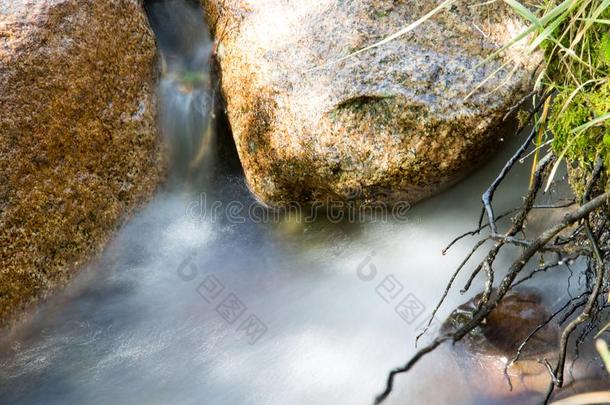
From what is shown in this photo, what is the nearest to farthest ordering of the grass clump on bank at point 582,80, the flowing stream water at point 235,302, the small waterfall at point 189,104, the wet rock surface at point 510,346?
the grass clump on bank at point 582,80 < the wet rock surface at point 510,346 < the flowing stream water at point 235,302 < the small waterfall at point 189,104

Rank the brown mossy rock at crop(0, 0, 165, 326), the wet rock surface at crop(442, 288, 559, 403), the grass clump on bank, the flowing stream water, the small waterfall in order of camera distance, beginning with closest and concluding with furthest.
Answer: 1. the grass clump on bank
2. the wet rock surface at crop(442, 288, 559, 403)
3. the flowing stream water
4. the brown mossy rock at crop(0, 0, 165, 326)
5. the small waterfall

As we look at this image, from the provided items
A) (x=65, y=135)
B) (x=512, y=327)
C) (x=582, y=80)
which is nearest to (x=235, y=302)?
(x=65, y=135)

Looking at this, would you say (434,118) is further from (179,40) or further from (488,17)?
(179,40)

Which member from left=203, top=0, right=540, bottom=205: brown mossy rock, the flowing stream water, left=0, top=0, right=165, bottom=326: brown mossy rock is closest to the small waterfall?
the flowing stream water

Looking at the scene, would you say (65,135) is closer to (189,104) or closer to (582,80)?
(189,104)

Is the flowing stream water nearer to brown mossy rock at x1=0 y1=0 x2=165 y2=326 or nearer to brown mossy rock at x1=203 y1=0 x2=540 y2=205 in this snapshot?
brown mossy rock at x1=0 y1=0 x2=165 y2=326

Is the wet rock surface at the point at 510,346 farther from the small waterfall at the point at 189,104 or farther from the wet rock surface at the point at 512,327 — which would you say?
the small waterfall at the point at 189,104

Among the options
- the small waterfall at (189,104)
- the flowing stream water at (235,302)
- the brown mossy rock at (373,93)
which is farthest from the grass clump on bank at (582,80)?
the small waterfall at (189,104)
